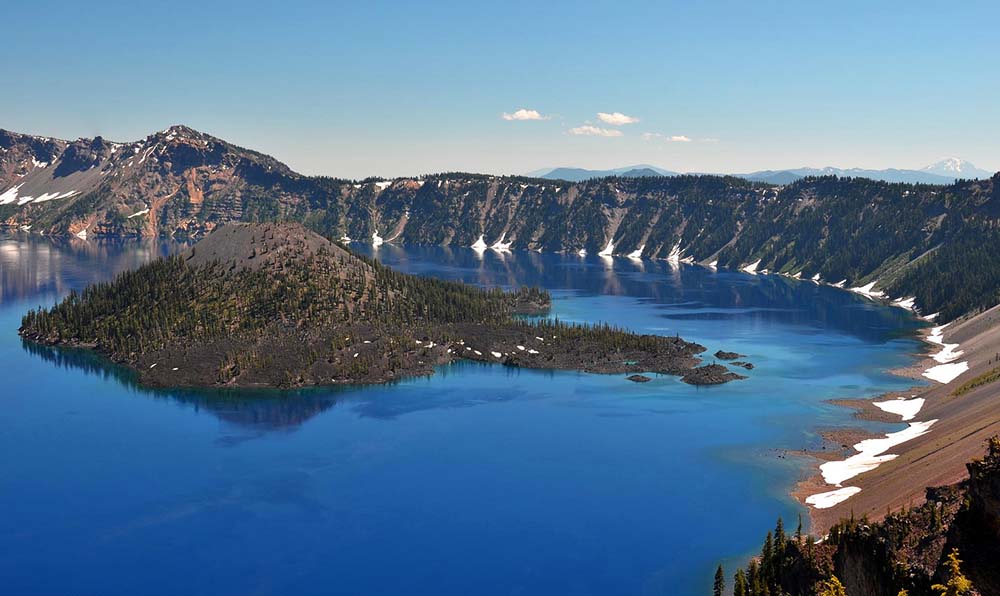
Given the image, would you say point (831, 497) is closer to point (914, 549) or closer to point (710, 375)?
point (914, 549)

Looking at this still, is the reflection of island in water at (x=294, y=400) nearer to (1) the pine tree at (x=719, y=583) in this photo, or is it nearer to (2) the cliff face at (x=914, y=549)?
(1) the pine tree at (x=719, y=583)

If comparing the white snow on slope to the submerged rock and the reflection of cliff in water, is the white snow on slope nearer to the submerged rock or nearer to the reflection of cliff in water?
the submerged rock

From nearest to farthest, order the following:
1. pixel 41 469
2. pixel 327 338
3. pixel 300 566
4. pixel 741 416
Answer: pixel 300 566, pixel 41 469, pixel 741 416, pixel 327 338

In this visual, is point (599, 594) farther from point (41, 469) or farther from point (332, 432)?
point (41, 469)

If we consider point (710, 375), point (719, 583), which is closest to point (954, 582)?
point (719, 583)

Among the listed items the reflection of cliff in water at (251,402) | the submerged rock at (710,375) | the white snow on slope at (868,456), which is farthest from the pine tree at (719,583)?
the submerged rock at (710,375)

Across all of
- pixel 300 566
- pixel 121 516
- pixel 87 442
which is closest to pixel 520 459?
pixel 300 566
